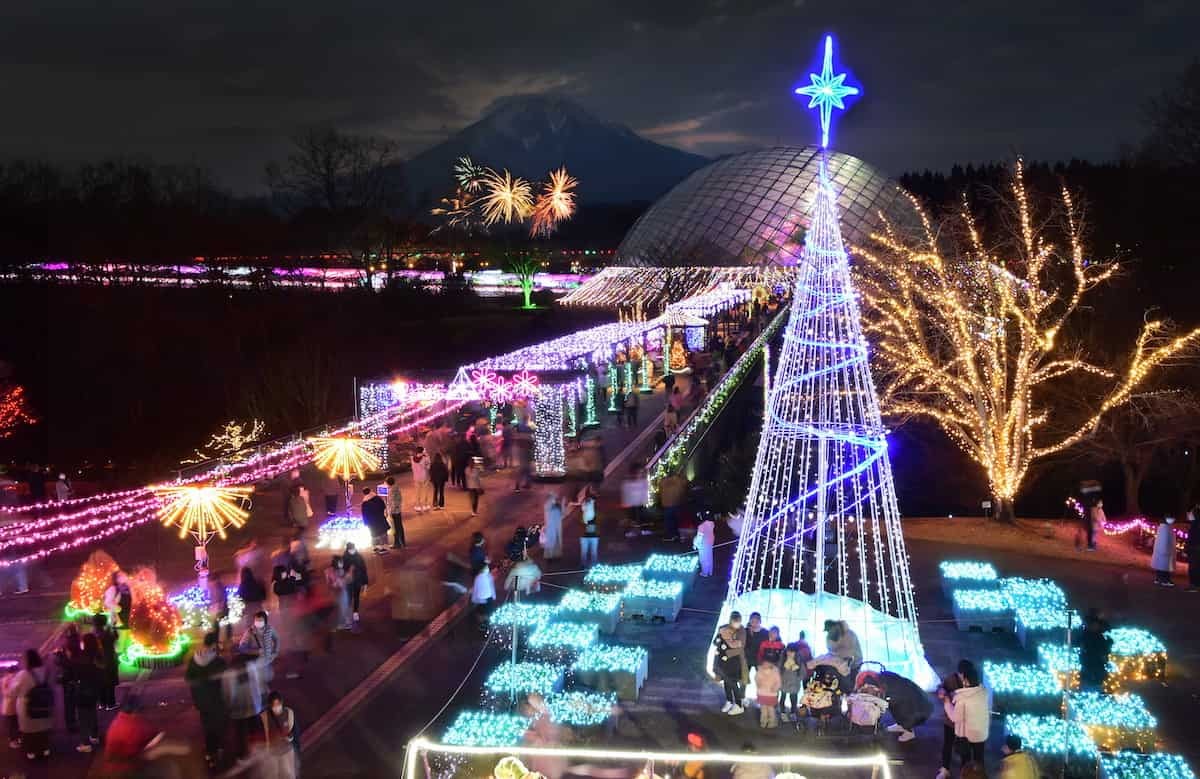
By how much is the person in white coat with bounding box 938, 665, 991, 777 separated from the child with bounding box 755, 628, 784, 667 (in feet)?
4.07

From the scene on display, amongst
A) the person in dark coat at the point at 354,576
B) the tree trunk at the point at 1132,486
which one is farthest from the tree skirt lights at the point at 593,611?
the tree trunk at the point at 1132,486

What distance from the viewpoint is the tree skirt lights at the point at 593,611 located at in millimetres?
8484

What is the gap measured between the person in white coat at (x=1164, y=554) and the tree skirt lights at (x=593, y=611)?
6.33 m

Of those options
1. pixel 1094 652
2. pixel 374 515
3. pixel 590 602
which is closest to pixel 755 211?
pixel 374 515

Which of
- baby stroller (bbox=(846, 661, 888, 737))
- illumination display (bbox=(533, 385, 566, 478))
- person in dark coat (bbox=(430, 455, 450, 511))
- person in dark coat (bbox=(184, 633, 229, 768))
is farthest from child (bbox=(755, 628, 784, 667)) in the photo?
illumination display (bbox=(533, 385, 566, 478))

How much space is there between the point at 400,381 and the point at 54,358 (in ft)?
49.6

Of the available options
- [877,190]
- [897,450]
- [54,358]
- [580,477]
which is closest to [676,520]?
[580,477]

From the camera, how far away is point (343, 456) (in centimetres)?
1377

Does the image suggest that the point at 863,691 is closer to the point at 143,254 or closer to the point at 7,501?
the point at 7,501

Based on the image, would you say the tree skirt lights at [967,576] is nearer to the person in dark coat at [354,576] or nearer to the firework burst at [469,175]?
the person in dark coat at [354,576]

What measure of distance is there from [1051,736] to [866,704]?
1213 millimetres

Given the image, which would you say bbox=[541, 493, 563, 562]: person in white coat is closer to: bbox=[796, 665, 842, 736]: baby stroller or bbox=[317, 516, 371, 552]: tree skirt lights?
bbox=[317, 516, 371, 552]: tree skirt lights

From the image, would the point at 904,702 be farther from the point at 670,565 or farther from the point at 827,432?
the point at 670,565

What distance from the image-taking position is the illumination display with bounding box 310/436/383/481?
45.1 feet
